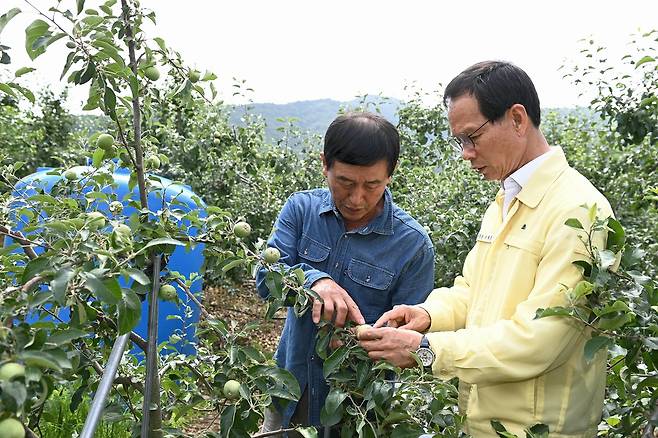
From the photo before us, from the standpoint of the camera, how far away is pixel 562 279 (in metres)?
1.42

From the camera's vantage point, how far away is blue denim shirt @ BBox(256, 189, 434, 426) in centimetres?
190

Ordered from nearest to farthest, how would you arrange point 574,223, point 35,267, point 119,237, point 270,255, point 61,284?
1. point 61,284
2. point 35,267
3. point 119,237
4. point 574,223
5. point 270,255

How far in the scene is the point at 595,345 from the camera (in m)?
1.37

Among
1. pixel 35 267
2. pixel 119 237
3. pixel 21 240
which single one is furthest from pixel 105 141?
pixel 35 267

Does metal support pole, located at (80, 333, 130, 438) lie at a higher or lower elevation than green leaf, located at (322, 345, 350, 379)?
higher

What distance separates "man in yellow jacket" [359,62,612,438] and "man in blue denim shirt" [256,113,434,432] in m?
0.22

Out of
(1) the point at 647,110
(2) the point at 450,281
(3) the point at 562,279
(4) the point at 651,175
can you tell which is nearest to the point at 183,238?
(3) the point at 562,279

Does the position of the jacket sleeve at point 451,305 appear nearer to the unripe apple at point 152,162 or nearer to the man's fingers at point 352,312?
the man's fingers at point 352,312

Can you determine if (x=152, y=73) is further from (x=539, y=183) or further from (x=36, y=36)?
(x=539, y=183)

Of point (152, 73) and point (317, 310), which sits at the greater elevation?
point (152, 73)

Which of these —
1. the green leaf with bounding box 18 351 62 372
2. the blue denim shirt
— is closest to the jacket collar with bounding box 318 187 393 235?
the blue denim shirt

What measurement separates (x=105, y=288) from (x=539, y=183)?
91 cm

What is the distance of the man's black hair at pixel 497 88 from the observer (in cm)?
158

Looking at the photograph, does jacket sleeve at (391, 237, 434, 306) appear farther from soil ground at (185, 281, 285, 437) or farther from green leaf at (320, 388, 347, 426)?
soil ground at (185, 281, 285, 437)
